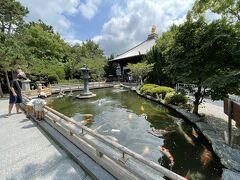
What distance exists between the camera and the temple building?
83.5 feet

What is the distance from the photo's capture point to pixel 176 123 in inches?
303

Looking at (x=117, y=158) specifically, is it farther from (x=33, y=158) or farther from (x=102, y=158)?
(x=33, y=158)

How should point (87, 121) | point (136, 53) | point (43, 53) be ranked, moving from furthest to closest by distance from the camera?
point (136, 53) < point (43, 53) < point (87, 121)

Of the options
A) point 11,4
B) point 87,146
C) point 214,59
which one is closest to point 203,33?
point 214,59

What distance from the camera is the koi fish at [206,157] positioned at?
4.52m

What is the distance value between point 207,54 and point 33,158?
21.1ft

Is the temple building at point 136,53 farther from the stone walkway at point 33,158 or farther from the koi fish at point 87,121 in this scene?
the stone walkway at point 33,158

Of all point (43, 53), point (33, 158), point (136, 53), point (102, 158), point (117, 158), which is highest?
point (43, 53)

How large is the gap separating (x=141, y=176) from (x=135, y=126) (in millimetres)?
5007

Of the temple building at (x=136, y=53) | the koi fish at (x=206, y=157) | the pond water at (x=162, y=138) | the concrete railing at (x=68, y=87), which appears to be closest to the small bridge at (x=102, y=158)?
the pond water at (x=162, y=138)

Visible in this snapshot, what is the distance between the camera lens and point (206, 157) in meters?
4.73

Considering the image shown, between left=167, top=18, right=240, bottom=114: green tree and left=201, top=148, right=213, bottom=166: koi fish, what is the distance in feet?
6.41

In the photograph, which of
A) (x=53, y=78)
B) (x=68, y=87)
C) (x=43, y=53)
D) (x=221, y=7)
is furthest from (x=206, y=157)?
(x=43, y=53)

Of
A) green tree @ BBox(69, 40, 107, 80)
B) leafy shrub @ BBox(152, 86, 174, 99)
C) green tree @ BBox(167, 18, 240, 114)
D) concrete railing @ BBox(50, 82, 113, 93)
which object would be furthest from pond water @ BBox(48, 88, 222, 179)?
green tree @ BBox(69, 40, 107, 80)
